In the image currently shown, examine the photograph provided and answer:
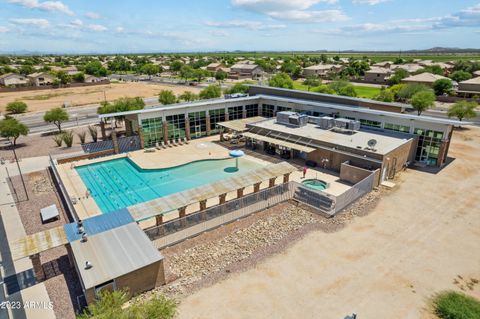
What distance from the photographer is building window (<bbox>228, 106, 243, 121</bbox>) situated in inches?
1927

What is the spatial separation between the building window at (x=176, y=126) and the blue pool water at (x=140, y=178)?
7.90 metres

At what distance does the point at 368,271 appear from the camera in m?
18.1

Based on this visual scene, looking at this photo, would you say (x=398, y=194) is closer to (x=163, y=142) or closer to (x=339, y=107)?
(x=339, y=107)

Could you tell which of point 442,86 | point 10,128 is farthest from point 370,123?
point 442,86

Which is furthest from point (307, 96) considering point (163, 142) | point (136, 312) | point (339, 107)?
point (136, 312)

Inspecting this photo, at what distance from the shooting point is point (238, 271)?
18125 mm

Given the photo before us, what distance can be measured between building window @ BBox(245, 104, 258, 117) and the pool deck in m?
8.39

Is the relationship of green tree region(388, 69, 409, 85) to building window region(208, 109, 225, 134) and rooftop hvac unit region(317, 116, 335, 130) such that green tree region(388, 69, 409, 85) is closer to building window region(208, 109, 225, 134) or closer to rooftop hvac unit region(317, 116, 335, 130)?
rooftop hvac unit region(317, 116, 335, 130)

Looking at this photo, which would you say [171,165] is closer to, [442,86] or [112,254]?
[112,254]

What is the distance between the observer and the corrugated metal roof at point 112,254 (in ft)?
49.3

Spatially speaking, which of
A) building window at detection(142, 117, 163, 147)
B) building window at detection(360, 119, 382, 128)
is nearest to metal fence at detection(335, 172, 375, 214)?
building window at detection(360, 119, 382, 128)

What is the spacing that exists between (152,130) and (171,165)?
28.6ft

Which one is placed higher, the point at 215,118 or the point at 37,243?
the point at 215,118

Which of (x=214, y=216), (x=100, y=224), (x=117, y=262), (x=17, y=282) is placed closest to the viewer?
(x=117, y=262)
